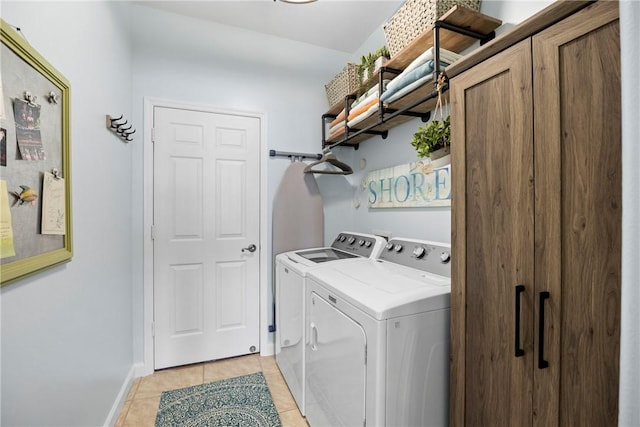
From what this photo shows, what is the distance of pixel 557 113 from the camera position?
2.55 feet

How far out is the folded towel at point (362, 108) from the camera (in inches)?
74.2

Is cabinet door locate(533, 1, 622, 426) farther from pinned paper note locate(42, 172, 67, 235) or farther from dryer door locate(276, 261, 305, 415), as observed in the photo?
pinned paper note locate(42, 172, 67, 235)

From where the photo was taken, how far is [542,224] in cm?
82

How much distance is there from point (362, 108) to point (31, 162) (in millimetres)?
1749

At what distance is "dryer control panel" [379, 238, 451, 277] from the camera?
1517mm

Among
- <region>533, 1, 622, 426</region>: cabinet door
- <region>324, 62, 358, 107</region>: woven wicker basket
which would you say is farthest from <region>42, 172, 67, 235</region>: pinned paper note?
<region>324, 62, 358, 107</region>: woven wicker basket

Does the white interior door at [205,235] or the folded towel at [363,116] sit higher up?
the folded towel at [363,116]

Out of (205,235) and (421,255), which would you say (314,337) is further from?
(205,235)

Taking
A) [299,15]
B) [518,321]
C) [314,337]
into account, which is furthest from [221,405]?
[299,15]

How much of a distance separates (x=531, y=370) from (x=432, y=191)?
1159 mm

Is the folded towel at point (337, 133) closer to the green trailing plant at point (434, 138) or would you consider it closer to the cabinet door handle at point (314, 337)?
the green trailing plant at point (434, 138)

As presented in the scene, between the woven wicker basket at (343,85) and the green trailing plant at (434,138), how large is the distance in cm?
119

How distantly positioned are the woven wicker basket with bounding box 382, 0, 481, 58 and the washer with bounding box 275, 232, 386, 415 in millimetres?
1281

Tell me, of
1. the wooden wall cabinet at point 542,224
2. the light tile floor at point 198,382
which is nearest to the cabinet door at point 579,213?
the wooden wall cabinet at point 542,224
